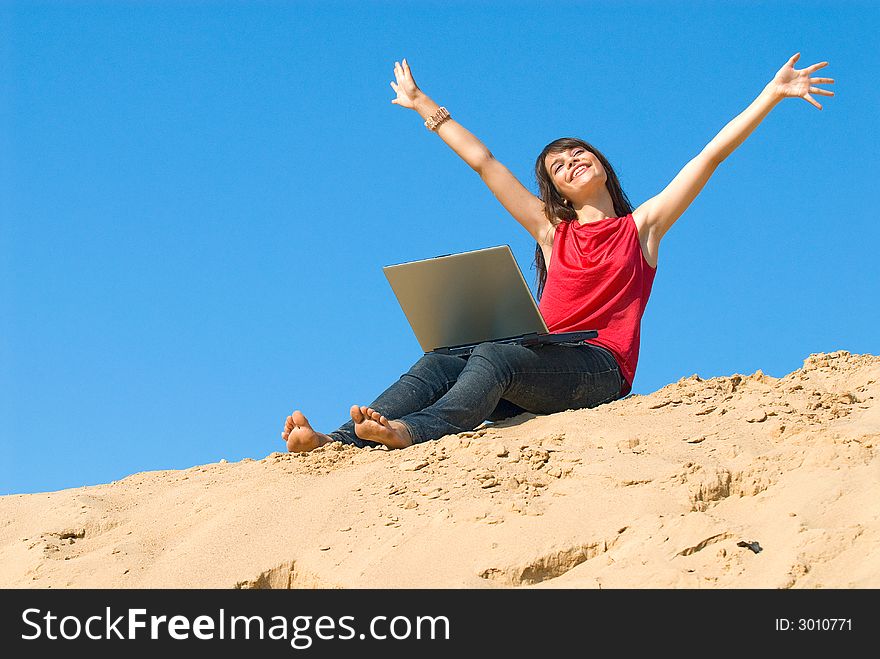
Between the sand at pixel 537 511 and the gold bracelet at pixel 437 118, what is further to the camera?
the gold bracelet at pixel 437 118

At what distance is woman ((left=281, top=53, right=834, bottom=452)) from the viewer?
199 inches

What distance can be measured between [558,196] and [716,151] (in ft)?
3.26

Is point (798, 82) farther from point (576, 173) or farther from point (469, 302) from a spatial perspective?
point (469, 302)

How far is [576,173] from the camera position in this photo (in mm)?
6273

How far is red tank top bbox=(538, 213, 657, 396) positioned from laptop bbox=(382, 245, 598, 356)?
328mm

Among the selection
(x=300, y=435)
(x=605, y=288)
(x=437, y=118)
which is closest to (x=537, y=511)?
(x=300, y=435)

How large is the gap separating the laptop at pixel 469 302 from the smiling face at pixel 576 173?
1092 mm

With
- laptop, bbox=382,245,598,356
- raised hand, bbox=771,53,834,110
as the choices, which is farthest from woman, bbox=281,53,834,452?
laptop, bbox=382,245,598,356

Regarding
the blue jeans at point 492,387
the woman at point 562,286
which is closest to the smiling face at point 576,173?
the woman at point 562,286

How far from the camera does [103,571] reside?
396 centimetres

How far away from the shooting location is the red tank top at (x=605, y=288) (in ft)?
19.1

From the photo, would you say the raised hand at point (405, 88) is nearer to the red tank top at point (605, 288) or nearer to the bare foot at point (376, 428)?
the red tank top at point (605, 288)
